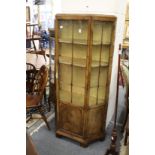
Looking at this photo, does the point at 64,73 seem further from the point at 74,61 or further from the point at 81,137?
the point at 81,137

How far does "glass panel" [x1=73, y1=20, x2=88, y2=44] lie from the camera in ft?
7.28

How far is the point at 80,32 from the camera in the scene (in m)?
2.27

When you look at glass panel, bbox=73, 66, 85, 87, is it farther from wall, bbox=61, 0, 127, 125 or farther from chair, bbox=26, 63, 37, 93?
chair, bbox=26, 63, 37, 93

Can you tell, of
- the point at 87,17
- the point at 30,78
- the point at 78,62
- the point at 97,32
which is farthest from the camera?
the point at 30,78

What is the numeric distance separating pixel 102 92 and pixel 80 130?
0.56 m

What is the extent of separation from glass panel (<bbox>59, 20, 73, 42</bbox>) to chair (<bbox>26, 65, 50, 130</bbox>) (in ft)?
2.05

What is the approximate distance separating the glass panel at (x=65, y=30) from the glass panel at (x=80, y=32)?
2.6 inches

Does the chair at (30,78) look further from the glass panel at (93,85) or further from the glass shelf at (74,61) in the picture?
the glass panel at (93,85)

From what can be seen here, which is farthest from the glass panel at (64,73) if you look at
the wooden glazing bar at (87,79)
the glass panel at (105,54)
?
the glass panel at (105,54)

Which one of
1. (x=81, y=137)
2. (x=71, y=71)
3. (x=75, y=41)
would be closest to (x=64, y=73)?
(x=71, y=71)

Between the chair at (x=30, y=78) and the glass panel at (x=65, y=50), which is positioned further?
the chair at (x=30, y=78)

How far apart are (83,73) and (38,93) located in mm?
926

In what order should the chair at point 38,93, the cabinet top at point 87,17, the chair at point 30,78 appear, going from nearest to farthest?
the cabinet top at point 87,17 → the chair at point 38,93 → the chair at point 30,78

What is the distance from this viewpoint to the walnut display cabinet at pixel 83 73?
87.8 inches
